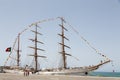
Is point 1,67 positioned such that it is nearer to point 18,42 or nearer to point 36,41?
point 18,42

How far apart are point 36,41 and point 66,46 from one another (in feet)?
63.3

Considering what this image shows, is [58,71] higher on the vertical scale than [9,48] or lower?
lower

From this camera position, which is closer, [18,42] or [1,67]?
[18,42]

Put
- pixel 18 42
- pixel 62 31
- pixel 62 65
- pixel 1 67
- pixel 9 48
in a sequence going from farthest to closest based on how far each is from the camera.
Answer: pixel 1 67, pixel 18 42, pixel 9 48, pixel 62 31, pixel 62 65

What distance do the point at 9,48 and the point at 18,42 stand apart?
12555mm

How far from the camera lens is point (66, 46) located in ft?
307

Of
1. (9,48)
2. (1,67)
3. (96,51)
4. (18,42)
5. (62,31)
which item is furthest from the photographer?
(1,67)

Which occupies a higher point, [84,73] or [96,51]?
[96,51]

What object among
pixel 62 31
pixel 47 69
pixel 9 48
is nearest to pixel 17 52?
pixel 9 48

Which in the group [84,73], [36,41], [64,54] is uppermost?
[36,41]

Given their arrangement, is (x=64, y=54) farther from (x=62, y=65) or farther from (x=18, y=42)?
(x=18, y=42)

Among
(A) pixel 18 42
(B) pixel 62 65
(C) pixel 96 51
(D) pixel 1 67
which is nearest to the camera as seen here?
(C) pixel 96 51

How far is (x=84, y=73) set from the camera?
Result: 8606cm

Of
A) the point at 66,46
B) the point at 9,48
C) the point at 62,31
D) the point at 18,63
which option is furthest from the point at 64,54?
the point at 18,63
